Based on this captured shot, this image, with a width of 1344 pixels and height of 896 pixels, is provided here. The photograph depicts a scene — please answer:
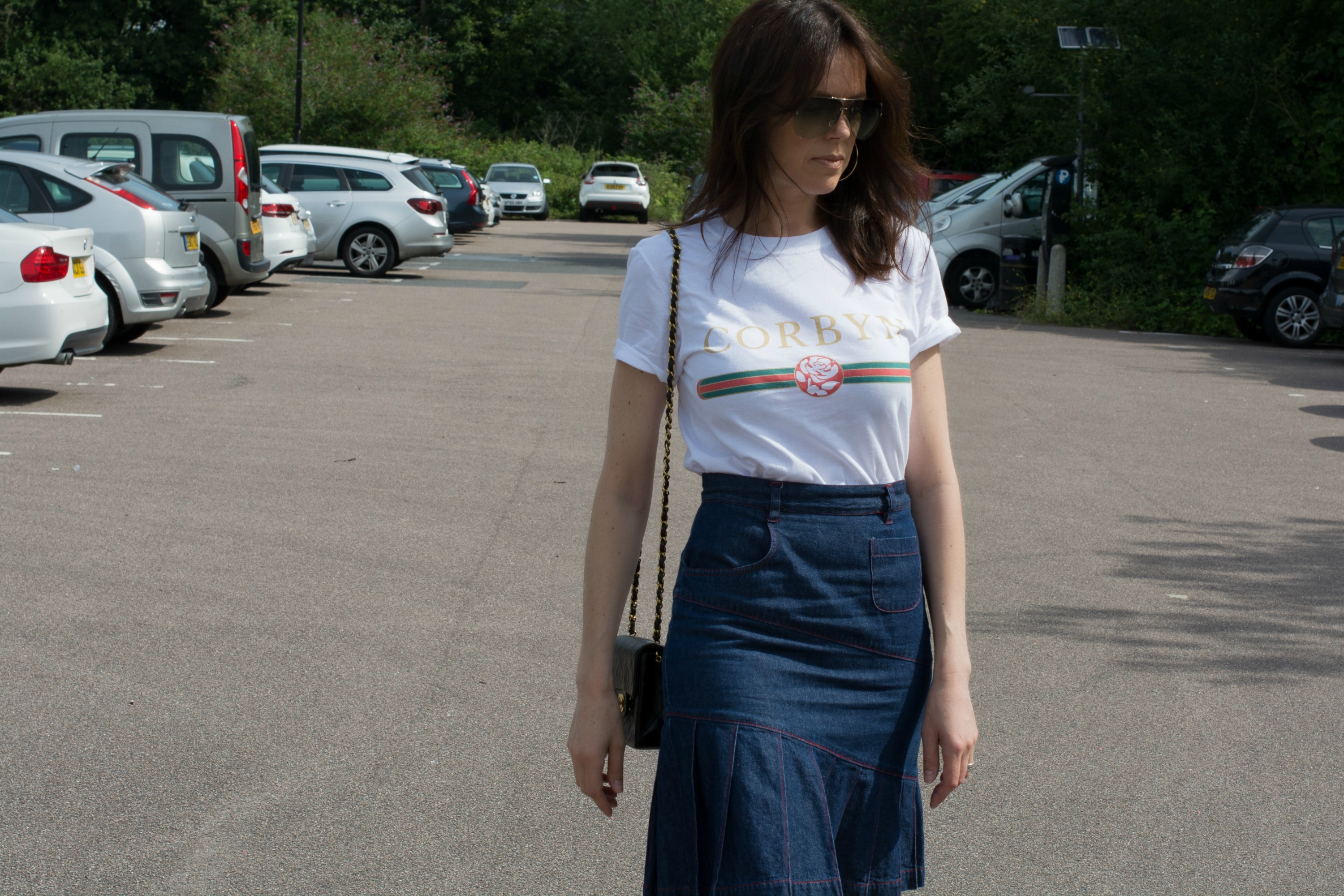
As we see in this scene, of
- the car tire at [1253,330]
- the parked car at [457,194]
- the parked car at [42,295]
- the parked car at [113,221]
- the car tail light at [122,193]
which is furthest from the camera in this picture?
the parked car at [457,194]

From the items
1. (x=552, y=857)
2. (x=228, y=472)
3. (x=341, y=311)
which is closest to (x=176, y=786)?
(x=552, y=857)

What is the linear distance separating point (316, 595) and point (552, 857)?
94.1 inches

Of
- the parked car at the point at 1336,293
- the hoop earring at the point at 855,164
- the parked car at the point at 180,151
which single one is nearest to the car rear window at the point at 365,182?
the parked car at the point at 180,151

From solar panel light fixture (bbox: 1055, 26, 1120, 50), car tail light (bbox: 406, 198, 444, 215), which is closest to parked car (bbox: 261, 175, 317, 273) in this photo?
car tail light (bbox: 406, 198, 444, 215)

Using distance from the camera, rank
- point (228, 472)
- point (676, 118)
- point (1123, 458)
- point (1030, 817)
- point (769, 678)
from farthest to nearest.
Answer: point (676, 118), point (1123, 458), point (228, 472), point (1030, 817), point (769, 678)

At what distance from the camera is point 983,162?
29.0 meters

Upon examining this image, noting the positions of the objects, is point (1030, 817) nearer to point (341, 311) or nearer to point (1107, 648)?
point (1107, 648)

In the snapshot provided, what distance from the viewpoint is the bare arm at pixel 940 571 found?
2.10m

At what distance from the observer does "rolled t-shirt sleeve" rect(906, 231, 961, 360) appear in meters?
2.20

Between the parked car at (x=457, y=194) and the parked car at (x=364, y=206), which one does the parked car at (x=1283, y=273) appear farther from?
the parked car at (x=457, y=194)

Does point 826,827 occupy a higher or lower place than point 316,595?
higher

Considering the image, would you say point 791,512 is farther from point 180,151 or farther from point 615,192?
point 615,192

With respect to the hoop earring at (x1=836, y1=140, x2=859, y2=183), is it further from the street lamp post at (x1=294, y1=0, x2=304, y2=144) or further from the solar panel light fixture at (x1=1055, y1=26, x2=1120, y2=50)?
the street lamp post at (x1=294, y1=0, x2=304, y2=144)

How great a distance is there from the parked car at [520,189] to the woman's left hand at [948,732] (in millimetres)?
40671
